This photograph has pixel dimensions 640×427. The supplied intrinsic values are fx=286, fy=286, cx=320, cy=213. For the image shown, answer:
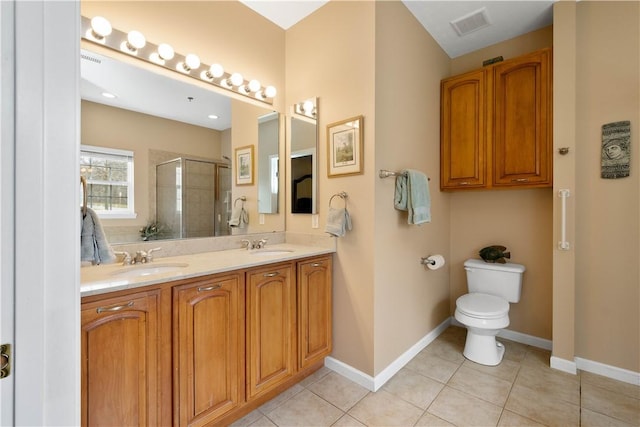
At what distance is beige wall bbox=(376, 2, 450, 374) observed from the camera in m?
1.96

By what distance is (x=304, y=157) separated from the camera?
91.5 inches

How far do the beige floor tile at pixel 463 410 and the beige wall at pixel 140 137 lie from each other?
6.93 feet

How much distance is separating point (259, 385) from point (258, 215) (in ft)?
3.93

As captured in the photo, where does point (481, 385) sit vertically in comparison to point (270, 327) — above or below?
below

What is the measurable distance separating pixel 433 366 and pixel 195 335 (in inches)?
70.2

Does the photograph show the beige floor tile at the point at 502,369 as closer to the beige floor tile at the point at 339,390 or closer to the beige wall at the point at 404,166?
the beige wall at the point at 404,166

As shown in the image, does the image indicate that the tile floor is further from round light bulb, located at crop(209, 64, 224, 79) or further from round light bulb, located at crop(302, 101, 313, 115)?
round light bulb, located at crop(209, 64, 224, 79)

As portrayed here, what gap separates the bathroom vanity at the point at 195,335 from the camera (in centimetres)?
113

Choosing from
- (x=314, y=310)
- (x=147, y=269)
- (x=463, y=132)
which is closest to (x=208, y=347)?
(x=147, y=269)

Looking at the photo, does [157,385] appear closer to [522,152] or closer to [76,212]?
[76,212]

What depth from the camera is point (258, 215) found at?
233 centimetres

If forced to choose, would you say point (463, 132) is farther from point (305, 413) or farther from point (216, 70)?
point (305, 413)

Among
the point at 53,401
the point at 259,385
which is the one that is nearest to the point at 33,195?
the point at 53,401

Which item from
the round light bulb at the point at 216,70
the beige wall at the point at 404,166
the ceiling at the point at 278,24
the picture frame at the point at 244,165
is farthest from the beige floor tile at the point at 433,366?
the round light bulb at the point at 216,70
